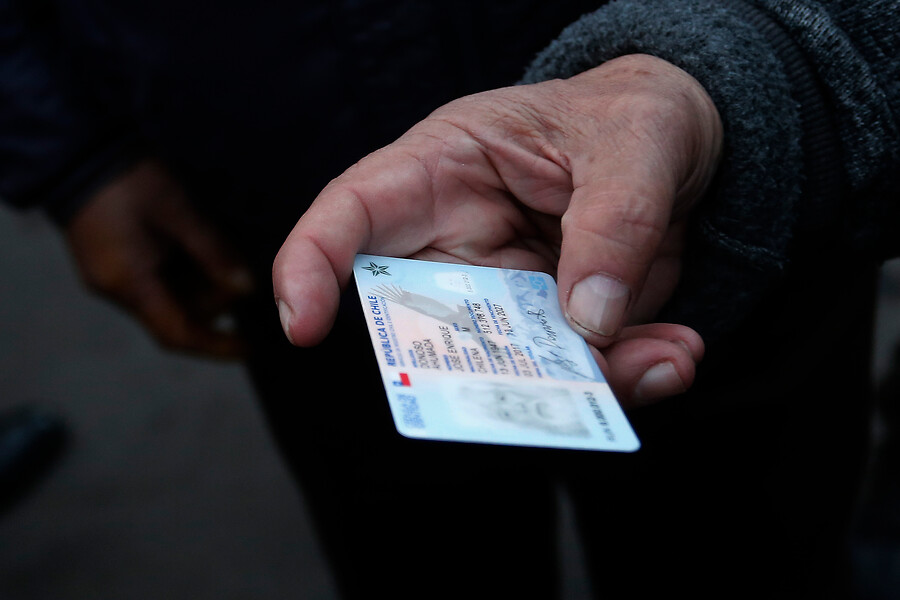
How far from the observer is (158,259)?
1352 millimetres

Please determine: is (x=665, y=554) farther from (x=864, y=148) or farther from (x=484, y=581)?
(x=864, y=148)

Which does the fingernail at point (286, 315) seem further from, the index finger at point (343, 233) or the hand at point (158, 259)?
the hand at point (158, 259)

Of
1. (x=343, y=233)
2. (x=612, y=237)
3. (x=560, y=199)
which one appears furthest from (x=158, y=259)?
(x=612, y=237)

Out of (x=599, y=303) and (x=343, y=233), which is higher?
(x=343, y=233)

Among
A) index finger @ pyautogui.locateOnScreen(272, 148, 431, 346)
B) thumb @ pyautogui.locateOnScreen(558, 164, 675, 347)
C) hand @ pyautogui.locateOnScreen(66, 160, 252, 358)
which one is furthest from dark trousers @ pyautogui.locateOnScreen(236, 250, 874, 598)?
thumb @ pyautogui.locateOnScreen(558, 164, 675, 347)

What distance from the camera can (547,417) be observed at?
0.75m

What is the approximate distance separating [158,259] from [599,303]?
870mm

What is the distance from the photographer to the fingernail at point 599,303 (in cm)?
79

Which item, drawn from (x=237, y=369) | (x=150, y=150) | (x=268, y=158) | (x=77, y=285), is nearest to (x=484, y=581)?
(x=268, y=158)

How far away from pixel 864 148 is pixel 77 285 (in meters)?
2.85

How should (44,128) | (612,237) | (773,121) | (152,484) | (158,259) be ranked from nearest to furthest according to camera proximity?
(612,237)
(773,121)
(44,128)
(158,259)
(152,484)

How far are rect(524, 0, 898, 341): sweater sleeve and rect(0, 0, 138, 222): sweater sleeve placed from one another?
826mm

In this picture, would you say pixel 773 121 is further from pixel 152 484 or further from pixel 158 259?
pixel 152 484

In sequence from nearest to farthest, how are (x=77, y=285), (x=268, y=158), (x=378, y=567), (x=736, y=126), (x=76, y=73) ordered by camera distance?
(x=736, y=126)
(x=268, y=158)
(x=76, y=73)
(x=378, y=567)
(x=77, y=285)
